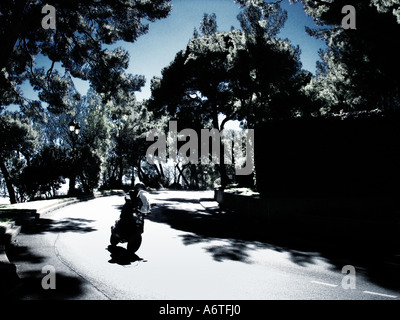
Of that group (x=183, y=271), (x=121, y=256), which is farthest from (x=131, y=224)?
(x=183, y=271)

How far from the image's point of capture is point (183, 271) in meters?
4.89

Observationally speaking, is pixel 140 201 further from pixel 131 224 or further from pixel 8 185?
pixel 8 185

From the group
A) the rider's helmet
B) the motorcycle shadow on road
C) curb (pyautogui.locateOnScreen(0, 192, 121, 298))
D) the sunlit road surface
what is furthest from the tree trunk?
the rider's helmet

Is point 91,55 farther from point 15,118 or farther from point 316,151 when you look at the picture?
point 15,118

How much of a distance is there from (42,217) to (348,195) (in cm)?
1316

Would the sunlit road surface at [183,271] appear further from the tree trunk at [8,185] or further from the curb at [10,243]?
the tree trunk at [8,185]

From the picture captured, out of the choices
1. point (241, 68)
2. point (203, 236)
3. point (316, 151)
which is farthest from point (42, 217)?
point (241, 68)

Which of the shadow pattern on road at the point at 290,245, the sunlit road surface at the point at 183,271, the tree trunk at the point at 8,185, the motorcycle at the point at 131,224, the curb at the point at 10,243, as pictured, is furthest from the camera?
the tree trunk at the point at 8,185

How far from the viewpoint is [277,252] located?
6.54 metres

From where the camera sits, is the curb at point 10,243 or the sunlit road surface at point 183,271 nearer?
the curb at point 10,243

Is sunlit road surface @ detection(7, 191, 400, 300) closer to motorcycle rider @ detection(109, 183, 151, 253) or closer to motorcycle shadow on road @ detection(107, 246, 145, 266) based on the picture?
motorcycle shadow on road @ detection(107, 246, 145, 266)

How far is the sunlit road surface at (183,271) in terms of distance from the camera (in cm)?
392

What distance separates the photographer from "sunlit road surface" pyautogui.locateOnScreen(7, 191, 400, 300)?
3.92 metres

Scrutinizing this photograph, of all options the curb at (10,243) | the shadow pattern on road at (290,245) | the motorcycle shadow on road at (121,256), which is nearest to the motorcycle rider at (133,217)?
the motorcycle shadow on road at (121,256)
